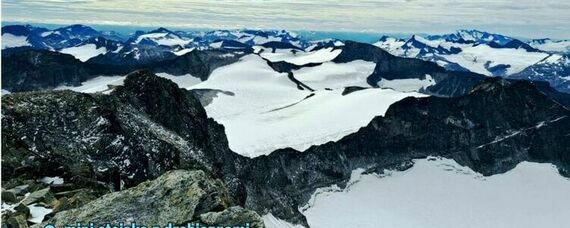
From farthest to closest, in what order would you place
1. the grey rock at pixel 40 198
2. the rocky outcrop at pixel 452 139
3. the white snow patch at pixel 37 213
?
the rocky outcrop at pixel 452 139
the grey rock at pixel 40 198
the white snow patch at pixel 37 213

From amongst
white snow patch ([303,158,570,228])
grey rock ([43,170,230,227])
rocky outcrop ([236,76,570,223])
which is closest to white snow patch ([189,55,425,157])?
rocky outcrop ([236,76,570,223])

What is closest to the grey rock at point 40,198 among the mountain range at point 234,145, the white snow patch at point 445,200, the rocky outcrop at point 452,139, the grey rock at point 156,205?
the mountain range at point 234,145

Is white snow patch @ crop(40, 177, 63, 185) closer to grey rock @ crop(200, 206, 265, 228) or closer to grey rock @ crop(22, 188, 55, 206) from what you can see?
grey rock @ crop(22, 188, 55, 206)

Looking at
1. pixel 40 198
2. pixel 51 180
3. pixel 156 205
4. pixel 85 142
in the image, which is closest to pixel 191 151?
pixel 85 142

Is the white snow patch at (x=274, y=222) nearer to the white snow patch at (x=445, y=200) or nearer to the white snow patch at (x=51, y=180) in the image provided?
the white snow patch at (x=445, y=200)

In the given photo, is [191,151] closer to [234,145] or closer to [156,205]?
[156,205]

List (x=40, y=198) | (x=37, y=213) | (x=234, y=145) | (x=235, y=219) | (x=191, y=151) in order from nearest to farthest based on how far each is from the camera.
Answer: (x=235, y=219)
(x=37, y=213)
(x=40, y=198)
(x=191, y=151)
(x=234, y=145)

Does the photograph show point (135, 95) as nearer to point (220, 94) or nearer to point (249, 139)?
point (249, 139)
